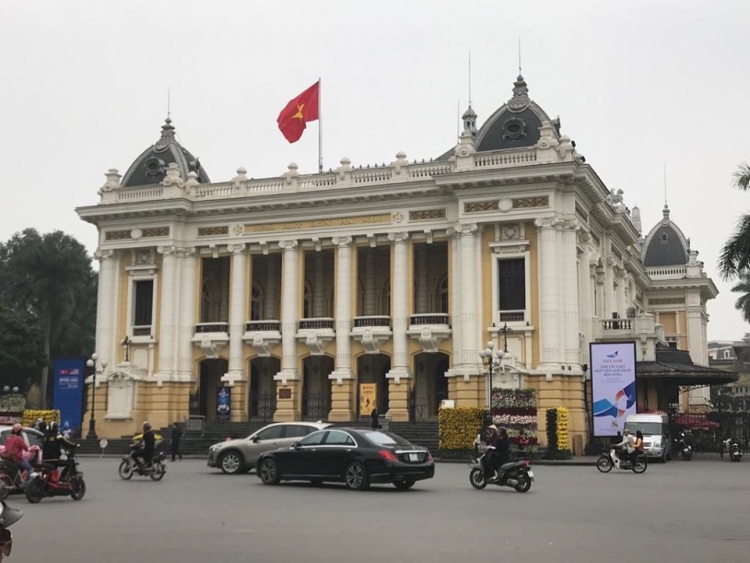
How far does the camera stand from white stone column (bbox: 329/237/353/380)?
43938 millimetres

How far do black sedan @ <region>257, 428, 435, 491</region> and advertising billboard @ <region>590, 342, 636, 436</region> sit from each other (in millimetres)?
17083

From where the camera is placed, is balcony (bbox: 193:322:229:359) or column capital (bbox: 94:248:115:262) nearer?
balcony (bbox: 193:322:229:359)

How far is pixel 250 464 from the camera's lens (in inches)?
1031

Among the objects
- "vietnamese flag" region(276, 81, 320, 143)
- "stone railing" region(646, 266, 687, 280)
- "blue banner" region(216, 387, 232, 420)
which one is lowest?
"blue banner" region(216, 387, 232, 420)

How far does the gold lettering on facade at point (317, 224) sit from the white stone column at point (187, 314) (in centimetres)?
333

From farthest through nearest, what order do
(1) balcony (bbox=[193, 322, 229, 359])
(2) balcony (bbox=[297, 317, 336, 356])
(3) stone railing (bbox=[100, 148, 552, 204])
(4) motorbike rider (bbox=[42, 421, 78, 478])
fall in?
(1) balcony (bbox=[193, 322, 229, 359]) < (2) balcony (bbox=[297, 317, 336, 356]) < (3) stone railing (bbox=[100, 148, 552, 204]) < (4) motorbike rider (bbox=[42, 421, 78, 478])

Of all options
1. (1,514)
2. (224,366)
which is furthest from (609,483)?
(224,366)

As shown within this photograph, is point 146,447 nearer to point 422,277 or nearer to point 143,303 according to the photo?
point 143,303

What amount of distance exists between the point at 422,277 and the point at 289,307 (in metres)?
6.92

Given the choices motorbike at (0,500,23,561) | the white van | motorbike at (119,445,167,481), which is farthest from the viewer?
the white van

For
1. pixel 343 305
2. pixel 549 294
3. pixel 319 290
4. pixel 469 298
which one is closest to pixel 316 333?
pixel 343 305

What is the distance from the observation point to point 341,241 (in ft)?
146

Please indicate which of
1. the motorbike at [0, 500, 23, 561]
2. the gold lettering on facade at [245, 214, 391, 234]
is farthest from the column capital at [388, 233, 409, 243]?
the motorbike at [0, 500, 23, 561]

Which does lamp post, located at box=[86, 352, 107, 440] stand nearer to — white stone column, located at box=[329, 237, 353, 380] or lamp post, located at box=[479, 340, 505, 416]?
white stone column, located at box=[329, 237, 353, 380]
